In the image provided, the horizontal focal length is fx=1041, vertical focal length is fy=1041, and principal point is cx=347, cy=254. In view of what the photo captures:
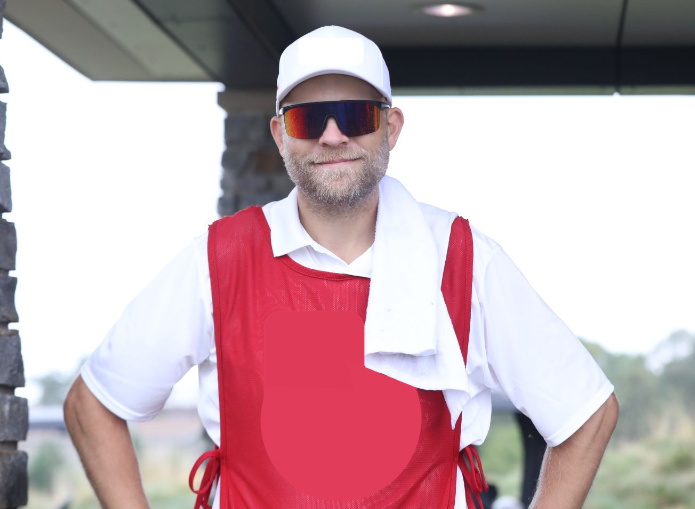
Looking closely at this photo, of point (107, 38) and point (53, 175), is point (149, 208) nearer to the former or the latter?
point (53, 175)

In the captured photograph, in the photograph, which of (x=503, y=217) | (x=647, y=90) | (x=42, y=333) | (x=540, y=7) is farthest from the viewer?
(x=42, y=333)

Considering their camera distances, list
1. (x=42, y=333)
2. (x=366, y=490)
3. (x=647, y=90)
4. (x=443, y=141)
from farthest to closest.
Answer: (x=42, y=333)
(x=443, y=141)
(x=647, y=90)
(x=366, y=490)

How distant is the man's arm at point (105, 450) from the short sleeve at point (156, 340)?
3 centimetres

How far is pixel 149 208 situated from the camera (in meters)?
11.1

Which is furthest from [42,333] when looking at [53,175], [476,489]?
[476,489]

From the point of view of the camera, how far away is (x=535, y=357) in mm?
2131

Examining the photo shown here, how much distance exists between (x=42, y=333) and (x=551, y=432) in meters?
14.3

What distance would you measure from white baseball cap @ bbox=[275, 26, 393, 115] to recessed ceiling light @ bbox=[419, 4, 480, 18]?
5.60ft

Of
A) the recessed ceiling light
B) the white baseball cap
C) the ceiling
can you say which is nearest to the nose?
the white baseball cap

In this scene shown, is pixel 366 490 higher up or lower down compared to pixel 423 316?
lower down

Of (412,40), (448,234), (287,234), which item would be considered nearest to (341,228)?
(287,234)

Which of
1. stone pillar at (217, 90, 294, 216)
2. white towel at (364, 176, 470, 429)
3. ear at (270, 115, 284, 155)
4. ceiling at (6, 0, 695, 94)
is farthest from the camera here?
stone pillar at (217, 90, 294, 216)

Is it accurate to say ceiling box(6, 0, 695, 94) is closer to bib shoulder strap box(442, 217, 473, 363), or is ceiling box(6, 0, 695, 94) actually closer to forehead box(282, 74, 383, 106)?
forehead box(282, 74, 383, 106)

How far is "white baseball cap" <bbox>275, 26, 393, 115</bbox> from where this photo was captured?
216cm
